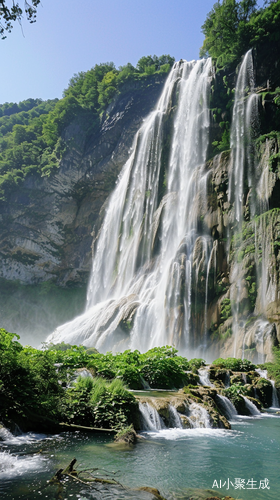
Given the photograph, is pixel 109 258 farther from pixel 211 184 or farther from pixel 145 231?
pixel 211 184

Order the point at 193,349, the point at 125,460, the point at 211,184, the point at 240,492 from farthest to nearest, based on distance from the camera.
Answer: the point at 211,184 < the point at 193,349 < the point at 125,460 < the point at 240,492

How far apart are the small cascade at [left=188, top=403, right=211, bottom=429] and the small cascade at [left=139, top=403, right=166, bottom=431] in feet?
2.95

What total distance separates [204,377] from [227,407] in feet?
9.46

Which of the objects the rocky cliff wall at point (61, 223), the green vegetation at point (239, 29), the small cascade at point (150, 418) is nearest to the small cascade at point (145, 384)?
the small cascade at point (150, 418)

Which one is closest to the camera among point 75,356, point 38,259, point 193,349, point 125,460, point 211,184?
point 125,460

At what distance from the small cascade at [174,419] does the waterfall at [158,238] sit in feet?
51.6

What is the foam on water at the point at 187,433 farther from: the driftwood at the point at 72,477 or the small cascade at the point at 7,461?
the small cascade at the point at 7,461

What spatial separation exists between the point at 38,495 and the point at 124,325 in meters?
22.4

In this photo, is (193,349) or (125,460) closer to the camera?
(125,460)

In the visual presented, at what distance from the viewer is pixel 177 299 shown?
1006 inches

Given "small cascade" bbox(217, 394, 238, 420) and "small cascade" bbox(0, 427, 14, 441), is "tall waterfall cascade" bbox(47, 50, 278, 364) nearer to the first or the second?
"small cascade" bbox(217, 394, 238, 420)

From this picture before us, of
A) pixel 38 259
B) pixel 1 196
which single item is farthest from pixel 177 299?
pixel 1 196

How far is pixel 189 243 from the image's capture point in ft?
90.9

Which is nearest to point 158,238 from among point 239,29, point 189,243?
point 189,243
